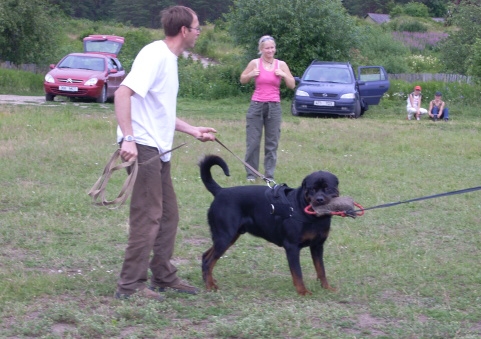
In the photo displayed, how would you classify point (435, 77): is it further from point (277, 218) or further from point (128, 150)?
point (128, 150)

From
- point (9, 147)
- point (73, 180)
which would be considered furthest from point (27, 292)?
point (9, 147)

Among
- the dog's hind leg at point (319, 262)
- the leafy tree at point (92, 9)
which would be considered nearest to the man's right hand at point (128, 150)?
the dog's hind leg at point (319, 262)

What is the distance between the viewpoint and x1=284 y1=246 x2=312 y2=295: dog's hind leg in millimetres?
5340

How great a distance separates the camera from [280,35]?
2544cm

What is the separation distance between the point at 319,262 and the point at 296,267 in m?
0.26

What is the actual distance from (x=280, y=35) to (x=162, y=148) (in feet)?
68.7

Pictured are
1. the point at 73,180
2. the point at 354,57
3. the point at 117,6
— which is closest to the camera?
the point at 73,180

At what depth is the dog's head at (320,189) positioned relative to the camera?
521 cm

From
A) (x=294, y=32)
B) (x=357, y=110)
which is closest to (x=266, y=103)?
(x=357, y=110)

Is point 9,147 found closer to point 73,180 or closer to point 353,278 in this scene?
point 73,180

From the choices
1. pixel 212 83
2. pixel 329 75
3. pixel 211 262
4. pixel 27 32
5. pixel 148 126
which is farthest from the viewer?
pixel 27 32

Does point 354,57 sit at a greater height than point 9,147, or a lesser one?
greater

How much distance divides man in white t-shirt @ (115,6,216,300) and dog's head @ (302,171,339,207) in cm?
104

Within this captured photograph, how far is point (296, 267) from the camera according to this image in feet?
17.6
